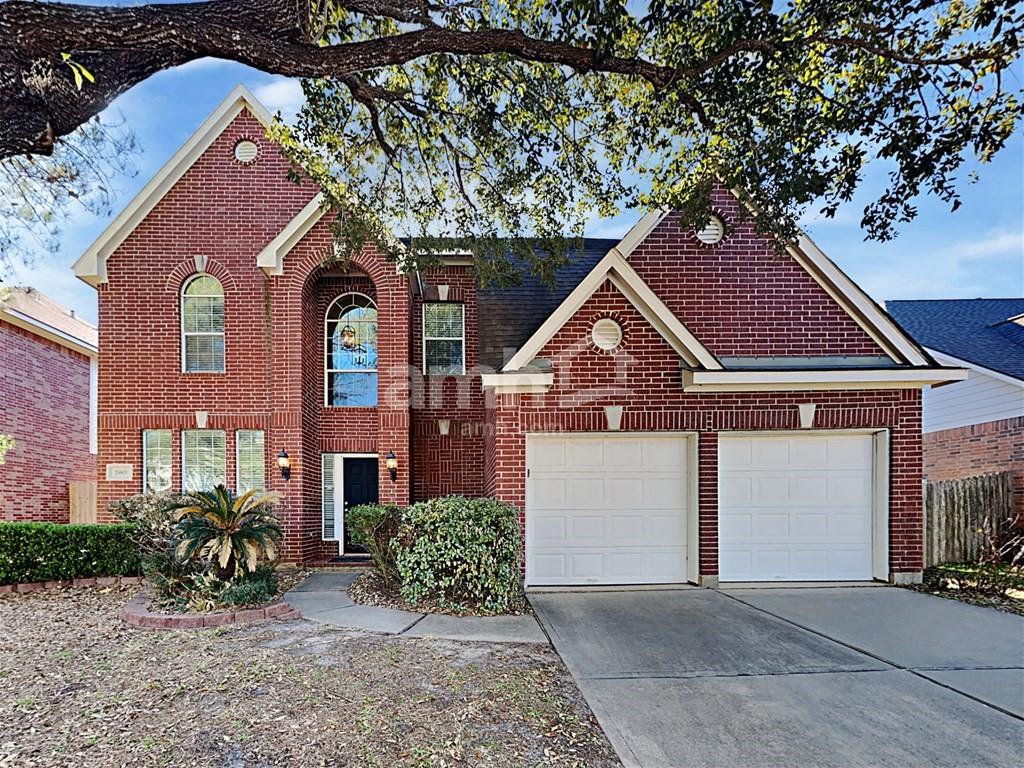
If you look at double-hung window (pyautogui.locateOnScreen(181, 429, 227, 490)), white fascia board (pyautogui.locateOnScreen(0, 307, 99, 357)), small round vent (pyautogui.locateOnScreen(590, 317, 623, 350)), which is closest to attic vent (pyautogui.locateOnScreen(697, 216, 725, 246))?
small round vent (pyautogui.locateOnScreen(590, 317, 623, 350))

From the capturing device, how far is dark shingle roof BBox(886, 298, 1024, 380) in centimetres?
1398

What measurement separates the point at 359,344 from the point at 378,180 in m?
3.87

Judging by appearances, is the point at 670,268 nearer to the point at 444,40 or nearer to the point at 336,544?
the point at 444,40

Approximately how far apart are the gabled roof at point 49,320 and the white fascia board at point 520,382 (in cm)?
1011

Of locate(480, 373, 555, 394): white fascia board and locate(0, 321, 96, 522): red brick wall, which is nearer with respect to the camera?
locate(480, 373, 555, 394): white fascia board

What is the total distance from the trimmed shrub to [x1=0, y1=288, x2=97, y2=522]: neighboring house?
11013 mm

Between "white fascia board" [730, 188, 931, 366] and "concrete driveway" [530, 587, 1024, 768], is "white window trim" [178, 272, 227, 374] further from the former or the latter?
"white fascia board" [730, 188, 931, 366]

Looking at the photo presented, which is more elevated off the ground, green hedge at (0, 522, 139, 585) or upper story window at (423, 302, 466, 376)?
upper story window at (423, 302, 466, 376)

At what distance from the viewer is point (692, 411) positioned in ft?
28.4

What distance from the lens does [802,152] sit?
6.12m

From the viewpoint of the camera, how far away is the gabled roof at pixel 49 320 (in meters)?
13.7

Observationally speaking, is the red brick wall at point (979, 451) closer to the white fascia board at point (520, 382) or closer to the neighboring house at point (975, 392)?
the neighboring house at point (975, 392)

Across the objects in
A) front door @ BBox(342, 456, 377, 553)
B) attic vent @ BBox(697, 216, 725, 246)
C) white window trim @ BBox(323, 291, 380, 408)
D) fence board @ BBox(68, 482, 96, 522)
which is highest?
attic vent @ BBox(697, 216, 725, 246)

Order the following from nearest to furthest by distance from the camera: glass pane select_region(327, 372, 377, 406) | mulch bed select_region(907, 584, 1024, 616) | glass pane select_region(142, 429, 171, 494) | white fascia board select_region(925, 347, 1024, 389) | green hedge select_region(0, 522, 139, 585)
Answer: mulch bed select_region(907, 584, 1024, 616), green hedge select_region(0, 522, 139, 585), glass pane select_region(142, 429, 171, 494), glass pane select_region(327, 372, 377, 406), white fascia board select_region(925, 347, 1024, 389)
